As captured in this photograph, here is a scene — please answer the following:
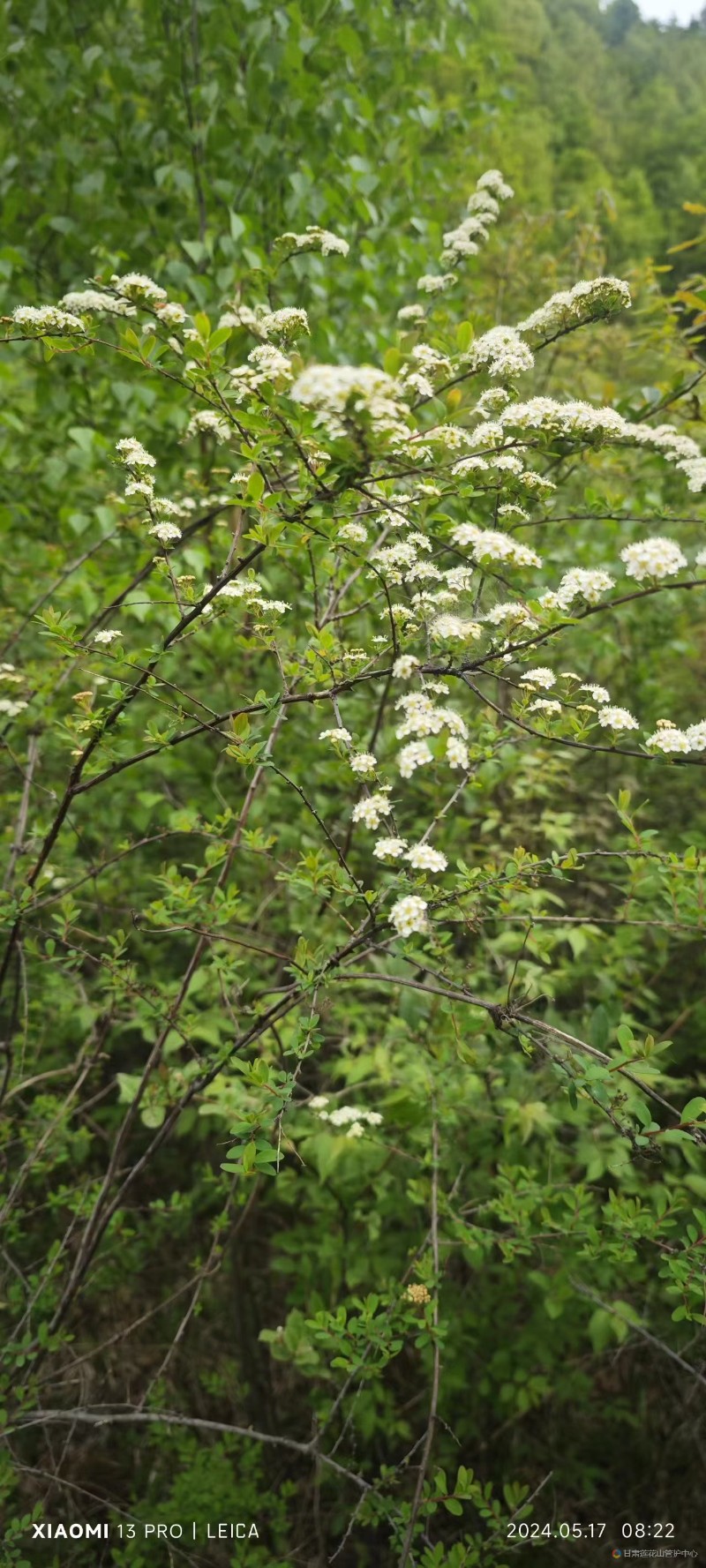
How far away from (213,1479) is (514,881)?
210cm

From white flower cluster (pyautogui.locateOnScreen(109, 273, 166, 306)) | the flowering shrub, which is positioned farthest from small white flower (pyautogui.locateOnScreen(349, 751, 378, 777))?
white flower cluster (pyautogui.locateOnScreen(109, 273, 166, 306))

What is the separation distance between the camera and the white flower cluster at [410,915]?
1.24 meters

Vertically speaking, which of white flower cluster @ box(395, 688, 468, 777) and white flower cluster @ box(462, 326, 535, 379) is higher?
white flower cluster @ box(462, 326, 535, 379)

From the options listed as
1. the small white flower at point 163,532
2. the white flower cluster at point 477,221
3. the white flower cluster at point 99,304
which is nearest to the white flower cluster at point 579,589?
the small white flower at point 163,532

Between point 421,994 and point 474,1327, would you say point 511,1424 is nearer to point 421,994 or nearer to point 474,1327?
point 474,1327

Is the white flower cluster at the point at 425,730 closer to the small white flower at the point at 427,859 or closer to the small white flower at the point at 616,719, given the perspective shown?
the small white flower at the point at 427,859

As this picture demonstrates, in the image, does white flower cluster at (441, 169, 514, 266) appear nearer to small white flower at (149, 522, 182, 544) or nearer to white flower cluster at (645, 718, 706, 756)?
small white flower at (149, 522, 182, 544)

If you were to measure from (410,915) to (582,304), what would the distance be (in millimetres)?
1241

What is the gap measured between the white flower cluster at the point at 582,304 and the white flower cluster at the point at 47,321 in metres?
0.90

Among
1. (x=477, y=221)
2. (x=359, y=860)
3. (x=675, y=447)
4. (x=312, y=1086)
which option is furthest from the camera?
(x=312, y=1086)

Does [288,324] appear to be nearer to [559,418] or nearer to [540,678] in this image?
[559,418]

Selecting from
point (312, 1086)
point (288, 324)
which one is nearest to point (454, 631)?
point (288, 324)

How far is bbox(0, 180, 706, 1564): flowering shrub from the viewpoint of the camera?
1379mm

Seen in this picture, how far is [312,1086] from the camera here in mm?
3326
